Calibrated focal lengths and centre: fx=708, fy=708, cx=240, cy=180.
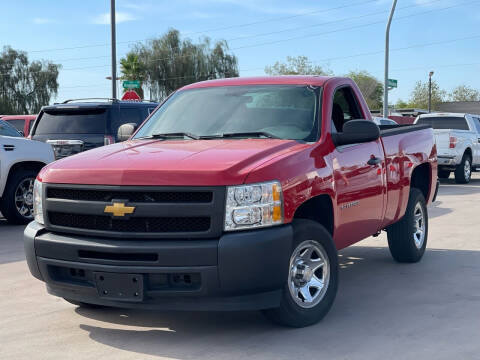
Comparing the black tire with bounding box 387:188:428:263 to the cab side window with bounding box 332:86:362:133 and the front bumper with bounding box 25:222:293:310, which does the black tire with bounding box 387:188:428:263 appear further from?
the front bumper with bounding box 25:222:293:310

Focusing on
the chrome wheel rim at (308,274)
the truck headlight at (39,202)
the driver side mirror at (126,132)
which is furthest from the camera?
the driver side mirror at (126,132)

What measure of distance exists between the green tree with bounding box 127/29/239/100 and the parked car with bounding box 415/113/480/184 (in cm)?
4335

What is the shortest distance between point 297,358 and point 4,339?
2003 millimetres

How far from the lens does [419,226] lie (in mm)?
7598

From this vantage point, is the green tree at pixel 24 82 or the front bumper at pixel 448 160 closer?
the front bumper at pixel 448 160

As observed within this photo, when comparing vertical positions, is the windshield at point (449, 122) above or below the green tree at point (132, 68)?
below

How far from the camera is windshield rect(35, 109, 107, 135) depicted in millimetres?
11562

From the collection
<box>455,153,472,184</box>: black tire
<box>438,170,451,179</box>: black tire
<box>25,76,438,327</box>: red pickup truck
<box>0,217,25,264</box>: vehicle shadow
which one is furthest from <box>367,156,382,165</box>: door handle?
<box>438,170,451,179</box>: black tire

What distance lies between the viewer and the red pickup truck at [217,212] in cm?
436

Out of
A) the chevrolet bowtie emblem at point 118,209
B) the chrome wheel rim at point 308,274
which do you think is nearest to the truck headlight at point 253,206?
the chrome wheel rim at point 308,274

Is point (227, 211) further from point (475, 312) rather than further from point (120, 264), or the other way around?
point (475, 312)

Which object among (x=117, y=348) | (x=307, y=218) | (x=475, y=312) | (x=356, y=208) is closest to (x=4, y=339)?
(x=117, y=348)

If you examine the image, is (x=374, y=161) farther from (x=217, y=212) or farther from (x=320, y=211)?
(x=217, y=212)

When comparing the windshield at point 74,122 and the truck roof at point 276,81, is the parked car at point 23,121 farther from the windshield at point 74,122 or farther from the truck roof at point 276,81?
the truck roof at point 276,81
